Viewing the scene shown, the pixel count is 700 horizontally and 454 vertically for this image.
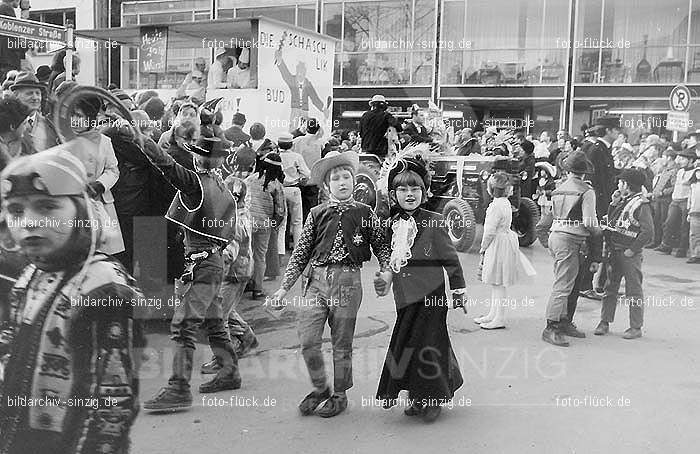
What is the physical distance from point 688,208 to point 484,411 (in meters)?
8.04

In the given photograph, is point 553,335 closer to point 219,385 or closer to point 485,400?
point 485,400

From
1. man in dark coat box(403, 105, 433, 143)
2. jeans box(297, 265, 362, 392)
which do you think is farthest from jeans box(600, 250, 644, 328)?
man in dark coat box(403, 105, 433, 143)

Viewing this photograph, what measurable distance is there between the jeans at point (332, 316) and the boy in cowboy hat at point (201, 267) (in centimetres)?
60

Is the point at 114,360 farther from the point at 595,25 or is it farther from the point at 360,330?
the point at 595,25

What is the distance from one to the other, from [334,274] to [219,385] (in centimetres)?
108

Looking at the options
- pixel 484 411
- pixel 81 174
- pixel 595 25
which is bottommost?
pixel 484 411

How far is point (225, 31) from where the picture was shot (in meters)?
10.2

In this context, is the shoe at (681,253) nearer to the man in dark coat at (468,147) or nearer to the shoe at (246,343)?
the man in dark coat at (468,147)

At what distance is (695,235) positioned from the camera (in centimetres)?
1066

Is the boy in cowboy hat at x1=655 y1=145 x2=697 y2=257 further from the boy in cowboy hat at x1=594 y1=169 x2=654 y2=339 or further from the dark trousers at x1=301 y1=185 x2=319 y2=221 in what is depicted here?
the dark trousers at x1=301 y1=185 x2=319 y2=221

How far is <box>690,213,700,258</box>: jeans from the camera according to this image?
10555mm

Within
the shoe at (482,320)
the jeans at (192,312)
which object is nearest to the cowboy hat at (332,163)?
the jeans at (192,312)

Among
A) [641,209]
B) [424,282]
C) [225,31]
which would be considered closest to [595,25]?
[225,31]

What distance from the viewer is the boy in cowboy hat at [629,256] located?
623 cm
